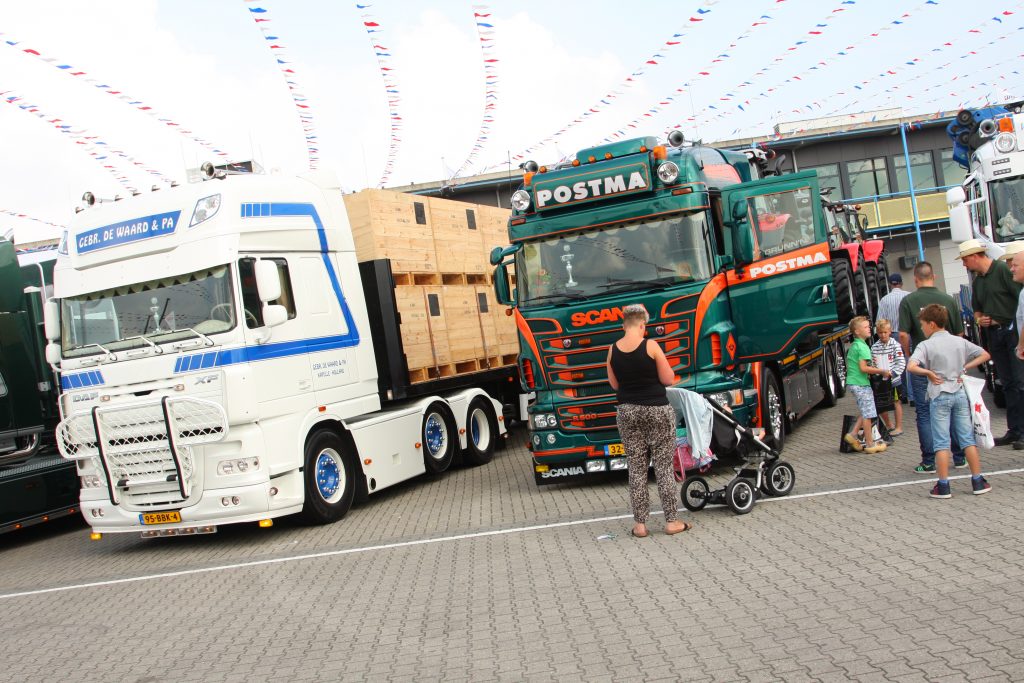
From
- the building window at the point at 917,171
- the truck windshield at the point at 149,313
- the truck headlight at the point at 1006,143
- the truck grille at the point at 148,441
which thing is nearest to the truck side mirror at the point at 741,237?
the truck headlight at the point at 1006,143

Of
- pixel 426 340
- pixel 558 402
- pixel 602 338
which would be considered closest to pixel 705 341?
pixel 602 338

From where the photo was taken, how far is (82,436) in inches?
389

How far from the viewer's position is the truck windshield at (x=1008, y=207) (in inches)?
466

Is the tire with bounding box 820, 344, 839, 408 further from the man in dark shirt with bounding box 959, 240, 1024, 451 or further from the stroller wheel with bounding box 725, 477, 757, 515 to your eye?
the stroller wheel with bounding box 725, 477, 757, 515

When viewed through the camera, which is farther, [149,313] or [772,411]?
[772,411]

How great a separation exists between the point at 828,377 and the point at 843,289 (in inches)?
65.8

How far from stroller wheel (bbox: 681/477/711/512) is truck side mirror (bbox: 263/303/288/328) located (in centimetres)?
429

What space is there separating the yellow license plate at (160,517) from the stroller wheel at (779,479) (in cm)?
585

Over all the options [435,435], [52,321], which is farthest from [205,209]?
[435,435]

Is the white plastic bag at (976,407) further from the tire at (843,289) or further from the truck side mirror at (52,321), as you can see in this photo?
the truck side mirror at (52,321)

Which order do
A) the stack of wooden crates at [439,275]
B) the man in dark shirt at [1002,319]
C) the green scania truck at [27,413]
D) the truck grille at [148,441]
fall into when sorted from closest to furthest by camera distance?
the truck grille at [148,441], the man in dark shirt at [1002,319], the green scania truck at [27,413], the stack of wooden crates at [439,275]

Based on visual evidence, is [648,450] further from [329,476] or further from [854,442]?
[329,476]

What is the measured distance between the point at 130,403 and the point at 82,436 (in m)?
0.85

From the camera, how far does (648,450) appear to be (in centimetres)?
789
